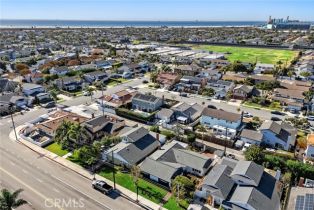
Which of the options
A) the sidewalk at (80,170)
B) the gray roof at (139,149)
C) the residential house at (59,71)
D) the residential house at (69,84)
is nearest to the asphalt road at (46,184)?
the sidewalk at (80,170)

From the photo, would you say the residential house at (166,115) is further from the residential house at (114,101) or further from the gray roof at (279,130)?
the gray roof at (279,130)

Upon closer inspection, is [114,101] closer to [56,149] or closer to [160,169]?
[56,149]

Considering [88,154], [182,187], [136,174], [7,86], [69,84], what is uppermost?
[7,86]

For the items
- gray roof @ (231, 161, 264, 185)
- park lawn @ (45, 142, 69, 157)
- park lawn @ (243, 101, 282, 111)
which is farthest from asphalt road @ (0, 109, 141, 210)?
park lawn @ (243, 101, 282, 111)

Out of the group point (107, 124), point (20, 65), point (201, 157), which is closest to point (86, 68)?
point (20, 65)

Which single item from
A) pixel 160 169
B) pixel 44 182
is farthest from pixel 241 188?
pixel 44 182

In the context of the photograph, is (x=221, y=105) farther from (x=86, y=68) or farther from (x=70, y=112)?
(x=86, y=68)
